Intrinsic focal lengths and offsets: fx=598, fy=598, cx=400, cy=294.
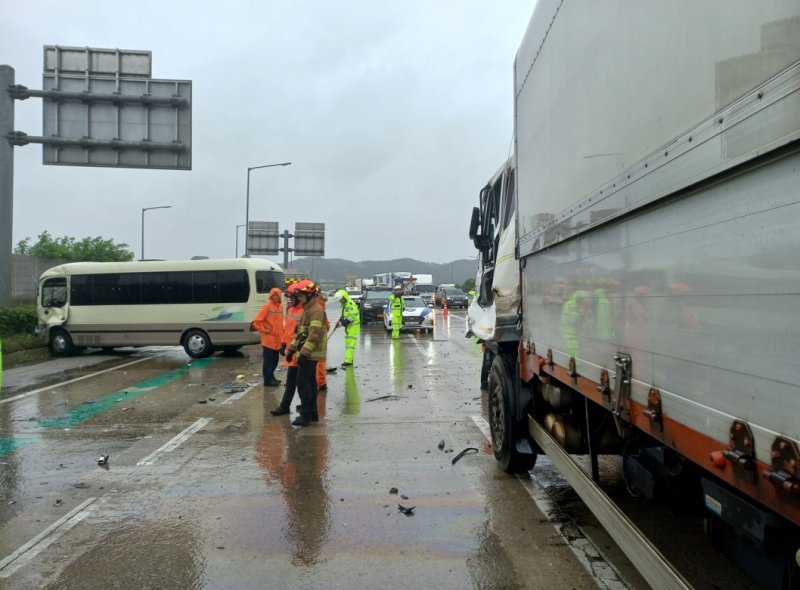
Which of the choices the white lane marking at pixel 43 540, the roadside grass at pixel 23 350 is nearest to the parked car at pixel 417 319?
the roadside grass at pixel 23 350

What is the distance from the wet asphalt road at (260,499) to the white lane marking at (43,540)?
1 centimetres

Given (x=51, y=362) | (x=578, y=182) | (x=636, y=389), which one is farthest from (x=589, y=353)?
(x=51, y=362)

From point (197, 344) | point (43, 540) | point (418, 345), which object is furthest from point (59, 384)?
point (418, 345)

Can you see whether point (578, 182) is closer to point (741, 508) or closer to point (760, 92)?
point (760, 92)

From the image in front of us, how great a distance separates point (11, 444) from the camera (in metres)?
6.72

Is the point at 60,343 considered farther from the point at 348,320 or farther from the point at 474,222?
the point at 474,222

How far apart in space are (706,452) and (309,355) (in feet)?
19.9

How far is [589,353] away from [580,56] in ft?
5.14

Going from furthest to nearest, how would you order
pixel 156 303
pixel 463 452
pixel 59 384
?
pixel 156 303
pixel 59 384
pixel 463 452

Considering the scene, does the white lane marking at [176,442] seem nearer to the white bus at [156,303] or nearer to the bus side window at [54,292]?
the white bus at [156,303]

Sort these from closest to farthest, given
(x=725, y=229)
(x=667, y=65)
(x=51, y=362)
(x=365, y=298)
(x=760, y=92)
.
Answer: (x=760, y=92), (x=725, y=229), (x=667, y=65), (x=51, y=362), (x=365, y=298)

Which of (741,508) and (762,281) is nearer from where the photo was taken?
(762,281)

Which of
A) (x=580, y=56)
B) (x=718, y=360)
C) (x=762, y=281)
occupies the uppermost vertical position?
(x=580, y=56)

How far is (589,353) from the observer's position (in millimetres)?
3061
